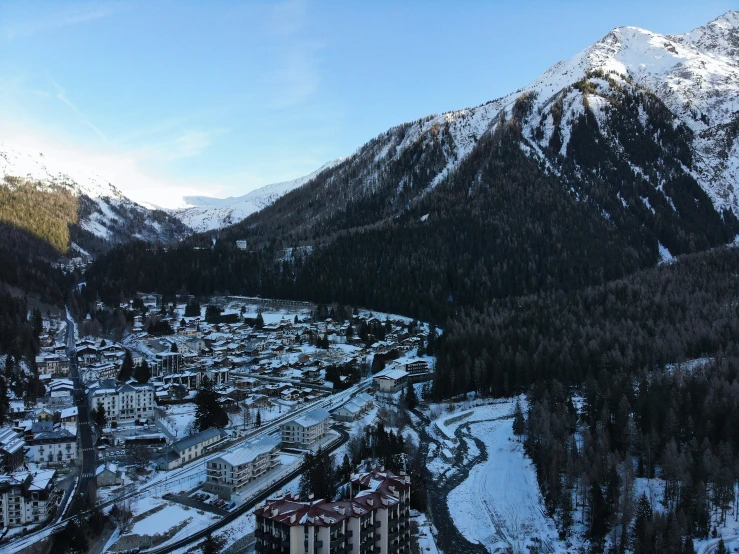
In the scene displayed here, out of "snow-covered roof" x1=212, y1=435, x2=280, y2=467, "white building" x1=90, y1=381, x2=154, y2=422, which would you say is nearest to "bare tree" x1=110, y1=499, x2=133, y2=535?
"snow-covered roof" x1=212, y1=435, x2=280, y2=467

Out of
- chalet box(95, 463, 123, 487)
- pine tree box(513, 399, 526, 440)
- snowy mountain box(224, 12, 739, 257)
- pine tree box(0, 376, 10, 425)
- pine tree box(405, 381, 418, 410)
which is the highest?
snowy mountain box(224, 12, 739, 257)

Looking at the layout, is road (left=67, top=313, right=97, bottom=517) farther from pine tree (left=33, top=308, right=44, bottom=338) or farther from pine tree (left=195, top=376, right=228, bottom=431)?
pine tree (left=195, top=376, right=228, bottom=431)

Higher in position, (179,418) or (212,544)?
(179,418)

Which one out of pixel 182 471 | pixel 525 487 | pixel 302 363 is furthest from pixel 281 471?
pixel 302 363

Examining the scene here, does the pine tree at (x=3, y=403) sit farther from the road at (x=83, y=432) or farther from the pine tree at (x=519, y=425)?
the pine tree at (x=519, y=425)

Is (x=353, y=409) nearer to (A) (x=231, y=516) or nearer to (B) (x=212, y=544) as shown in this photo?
(A) (x=231, y=516)

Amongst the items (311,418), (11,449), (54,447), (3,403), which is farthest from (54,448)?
(311,418)

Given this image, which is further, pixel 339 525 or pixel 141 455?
pixel 141 455
